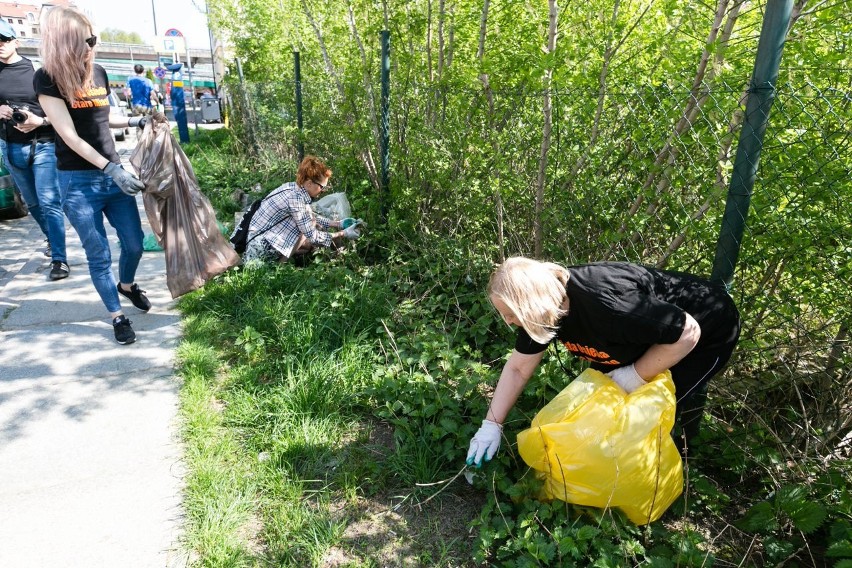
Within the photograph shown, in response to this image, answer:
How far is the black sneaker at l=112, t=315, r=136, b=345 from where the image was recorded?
3.72 m

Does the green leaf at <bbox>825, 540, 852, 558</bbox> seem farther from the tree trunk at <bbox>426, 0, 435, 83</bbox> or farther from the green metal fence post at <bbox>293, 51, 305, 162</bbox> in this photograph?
the green metal fence post at <bbox>293, 51, 305, 162</bbox>

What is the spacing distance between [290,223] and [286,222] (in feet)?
0.11

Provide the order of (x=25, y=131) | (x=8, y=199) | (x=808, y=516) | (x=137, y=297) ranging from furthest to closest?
(x=8, y=199)
(x=25, y=131)
(x=137, y=297)
(x=808, y=516)

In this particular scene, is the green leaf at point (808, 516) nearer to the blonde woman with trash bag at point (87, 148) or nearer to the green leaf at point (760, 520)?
the green leaf at point (760, 520)

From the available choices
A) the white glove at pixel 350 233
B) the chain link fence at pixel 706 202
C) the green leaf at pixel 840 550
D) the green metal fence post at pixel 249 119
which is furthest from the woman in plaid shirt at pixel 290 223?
the green metal fence post at pixel 249 119

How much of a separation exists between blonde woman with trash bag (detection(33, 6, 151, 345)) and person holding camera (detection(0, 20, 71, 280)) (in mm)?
795

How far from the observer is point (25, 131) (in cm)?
428

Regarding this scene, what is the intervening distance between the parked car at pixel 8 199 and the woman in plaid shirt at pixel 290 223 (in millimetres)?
3985

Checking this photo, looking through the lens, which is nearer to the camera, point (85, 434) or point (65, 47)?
point (85, 434)

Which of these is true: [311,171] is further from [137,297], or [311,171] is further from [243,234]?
[137,297]

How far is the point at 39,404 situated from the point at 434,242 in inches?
108

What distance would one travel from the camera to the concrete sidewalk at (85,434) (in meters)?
2.21

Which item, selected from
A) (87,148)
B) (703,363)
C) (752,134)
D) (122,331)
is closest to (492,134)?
(752,134)

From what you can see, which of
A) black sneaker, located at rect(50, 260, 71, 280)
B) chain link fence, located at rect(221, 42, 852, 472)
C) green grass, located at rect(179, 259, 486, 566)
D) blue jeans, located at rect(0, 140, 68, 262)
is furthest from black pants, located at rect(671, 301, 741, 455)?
black sneaker, located at rect(50, 260, 71, 280)
